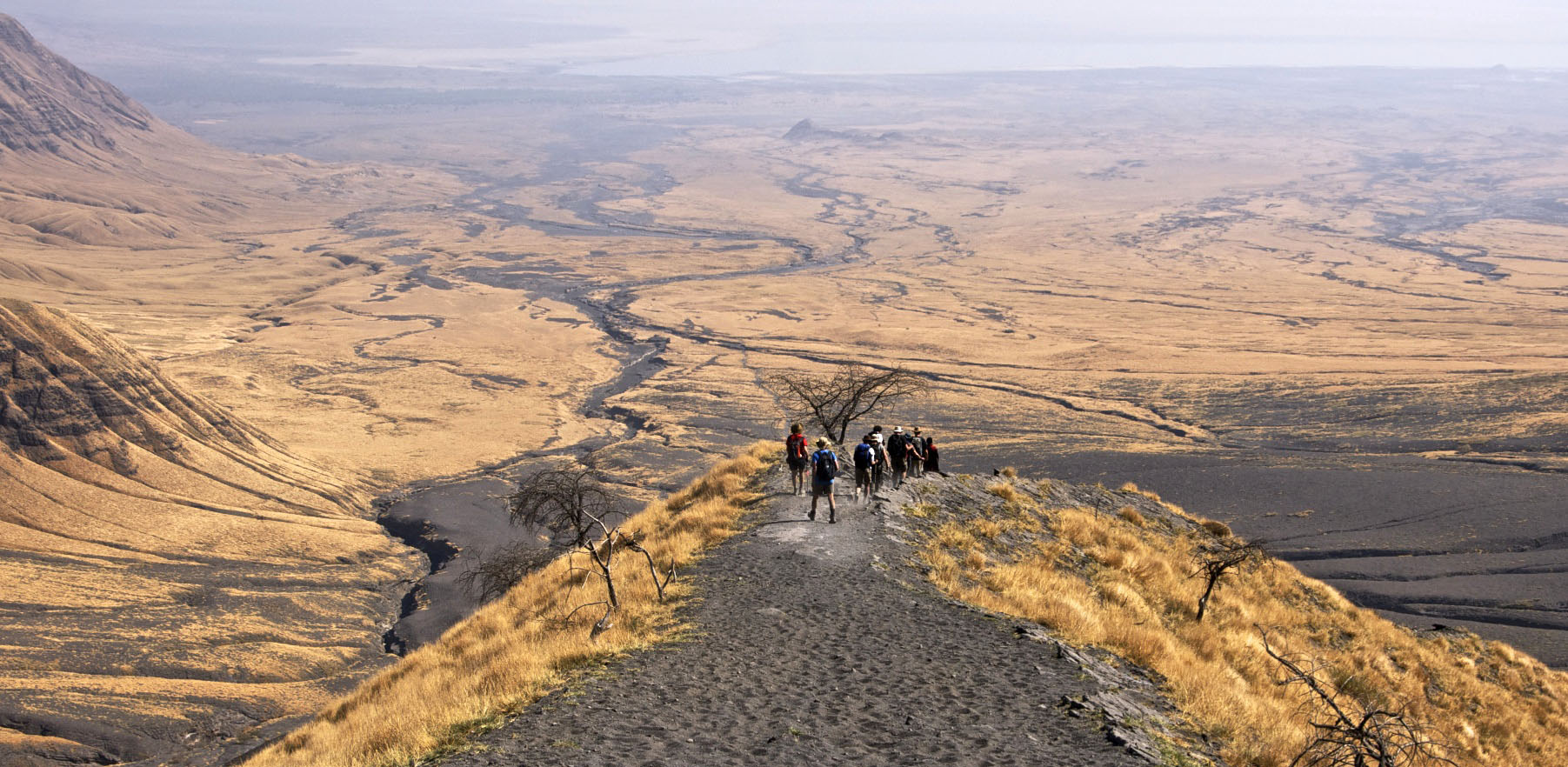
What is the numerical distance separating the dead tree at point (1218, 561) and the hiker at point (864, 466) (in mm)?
6607

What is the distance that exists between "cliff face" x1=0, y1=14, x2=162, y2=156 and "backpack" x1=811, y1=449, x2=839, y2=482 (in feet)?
639

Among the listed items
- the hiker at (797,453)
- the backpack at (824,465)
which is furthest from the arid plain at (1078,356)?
the backpack at (824,465)

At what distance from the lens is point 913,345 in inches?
3184

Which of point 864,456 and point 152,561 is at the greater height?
point 864,456

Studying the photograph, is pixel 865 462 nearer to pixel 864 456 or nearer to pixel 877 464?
pixel 864 456

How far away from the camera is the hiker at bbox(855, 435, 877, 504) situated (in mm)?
18500

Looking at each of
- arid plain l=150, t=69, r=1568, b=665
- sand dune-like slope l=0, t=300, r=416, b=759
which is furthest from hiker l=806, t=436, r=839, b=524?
arid plain l=150, t=69, r=1568, b=665

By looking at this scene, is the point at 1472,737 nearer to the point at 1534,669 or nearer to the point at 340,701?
the point at 1534,669

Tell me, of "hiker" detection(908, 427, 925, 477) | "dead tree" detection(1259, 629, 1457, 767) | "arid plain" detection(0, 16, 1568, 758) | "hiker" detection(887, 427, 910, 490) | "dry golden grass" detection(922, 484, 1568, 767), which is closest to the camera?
"dead tree" detection(1259, 629, 1457, 767)

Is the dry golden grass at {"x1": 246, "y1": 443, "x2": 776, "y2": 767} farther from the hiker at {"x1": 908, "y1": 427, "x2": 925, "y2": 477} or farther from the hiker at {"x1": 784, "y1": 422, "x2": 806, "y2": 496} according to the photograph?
the hiker at {"x1": 908, "y1": 427, "x2": 925, "y2": 477}

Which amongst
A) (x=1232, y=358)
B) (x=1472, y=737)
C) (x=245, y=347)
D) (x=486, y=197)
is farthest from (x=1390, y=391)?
(x=486, y=197)

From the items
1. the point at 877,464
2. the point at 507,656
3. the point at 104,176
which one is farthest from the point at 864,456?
the point at 104,176

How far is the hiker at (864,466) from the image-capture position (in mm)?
18500

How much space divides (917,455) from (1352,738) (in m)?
14.0
